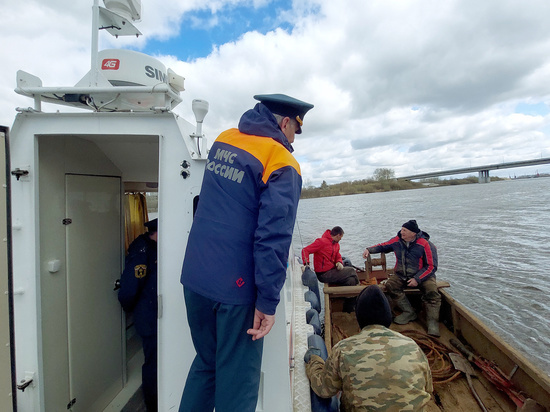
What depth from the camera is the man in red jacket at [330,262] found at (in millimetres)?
6133

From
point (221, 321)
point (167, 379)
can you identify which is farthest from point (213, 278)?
point (167, 379)

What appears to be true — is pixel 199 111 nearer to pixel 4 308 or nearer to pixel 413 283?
pixel 4 308

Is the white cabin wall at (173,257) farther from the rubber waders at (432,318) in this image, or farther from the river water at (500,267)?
the rubber waders at (432,318)

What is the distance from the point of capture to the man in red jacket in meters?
6.13

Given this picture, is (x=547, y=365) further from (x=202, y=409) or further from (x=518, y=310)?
(x=202, y=409)

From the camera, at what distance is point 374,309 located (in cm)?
213

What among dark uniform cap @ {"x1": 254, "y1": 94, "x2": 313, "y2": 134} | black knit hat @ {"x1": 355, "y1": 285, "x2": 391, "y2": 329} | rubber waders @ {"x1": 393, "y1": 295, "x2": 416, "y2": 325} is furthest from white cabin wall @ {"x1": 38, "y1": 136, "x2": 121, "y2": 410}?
rubber waders @ {"x1": 393, "y1": 295, "x2": 416, "y2": 325}

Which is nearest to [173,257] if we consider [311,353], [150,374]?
[150,374]

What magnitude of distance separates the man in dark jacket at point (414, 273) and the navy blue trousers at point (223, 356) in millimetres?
4078

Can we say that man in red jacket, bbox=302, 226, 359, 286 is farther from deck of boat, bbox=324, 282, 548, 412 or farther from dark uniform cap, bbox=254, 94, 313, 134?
dark uniform cap, bbox=254, 94, 313, 134

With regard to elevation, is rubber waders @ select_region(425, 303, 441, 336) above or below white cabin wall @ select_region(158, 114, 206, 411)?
below

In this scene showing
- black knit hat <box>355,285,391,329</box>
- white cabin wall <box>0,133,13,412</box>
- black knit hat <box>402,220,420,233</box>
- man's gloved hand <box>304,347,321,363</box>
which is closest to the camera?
white cabin wall <box>0,133,13,412</box>

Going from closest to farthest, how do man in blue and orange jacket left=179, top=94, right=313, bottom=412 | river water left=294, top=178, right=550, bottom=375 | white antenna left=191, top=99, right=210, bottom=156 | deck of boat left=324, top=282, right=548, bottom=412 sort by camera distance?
man in blue and orange jacket left=179, top=94, right=313, bottom=412 < white antenna left=191, top=99, right=210, bottom=156 < deck of boat left=324, top=282, right=548, bottom=412 < river water left=294, top=178, right=550, bottom=375

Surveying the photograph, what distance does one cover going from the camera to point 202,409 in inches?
63.0
